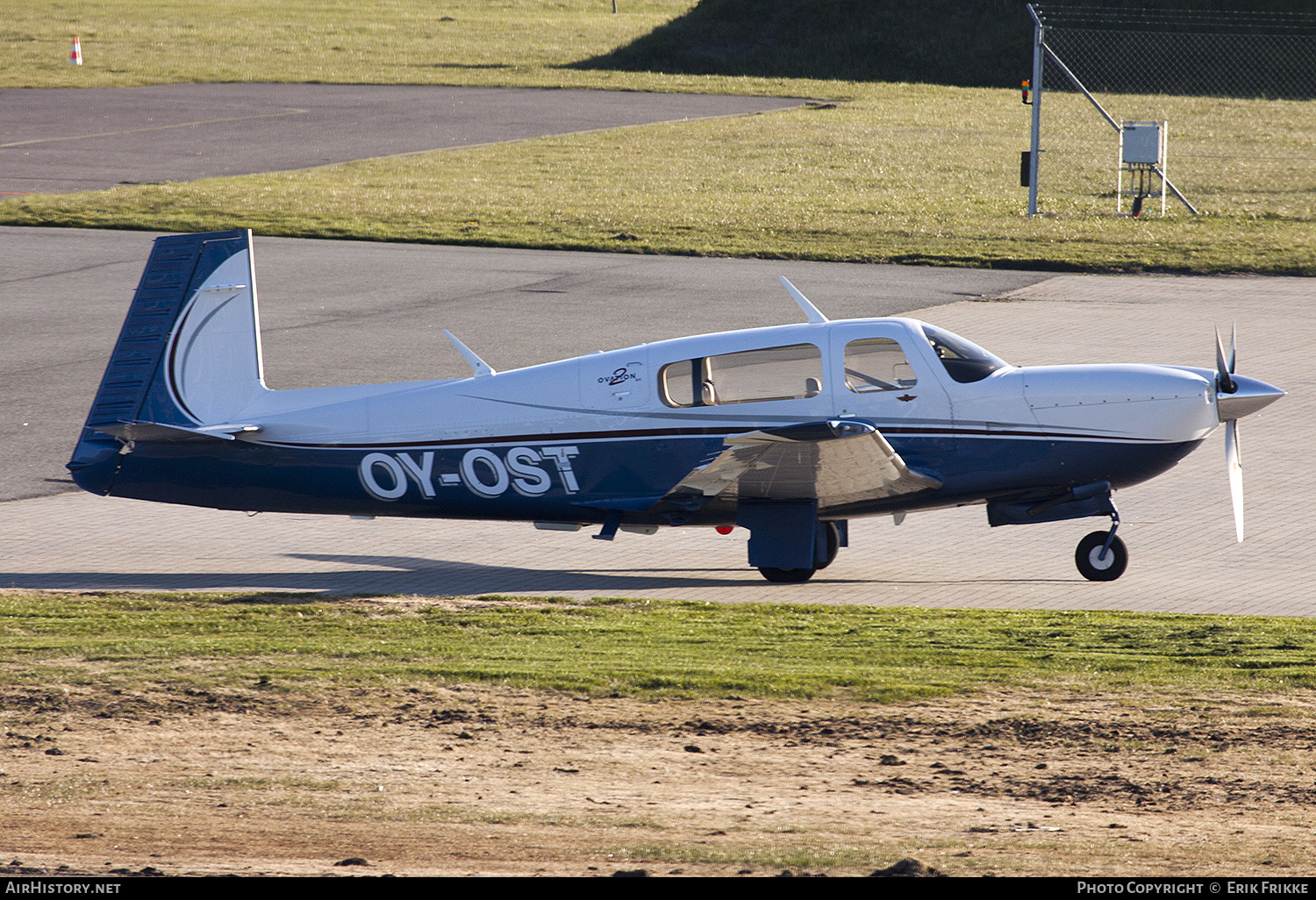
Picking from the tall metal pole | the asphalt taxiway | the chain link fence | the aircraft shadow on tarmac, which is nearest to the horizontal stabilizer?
the aircraft shadow on tarmac

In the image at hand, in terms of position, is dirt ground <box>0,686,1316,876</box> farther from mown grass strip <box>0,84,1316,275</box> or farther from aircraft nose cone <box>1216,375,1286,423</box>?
mown grass strip <box>0,84,1316,275</box>

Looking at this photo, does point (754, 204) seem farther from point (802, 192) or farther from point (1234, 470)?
point (1234, 470)

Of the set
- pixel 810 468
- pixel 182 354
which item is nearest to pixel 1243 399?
pixel 810 468

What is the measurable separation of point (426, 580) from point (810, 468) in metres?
3.27

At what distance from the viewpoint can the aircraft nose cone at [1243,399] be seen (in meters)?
11.8

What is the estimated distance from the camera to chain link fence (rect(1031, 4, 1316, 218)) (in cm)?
3503

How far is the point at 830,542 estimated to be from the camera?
42.0 feet

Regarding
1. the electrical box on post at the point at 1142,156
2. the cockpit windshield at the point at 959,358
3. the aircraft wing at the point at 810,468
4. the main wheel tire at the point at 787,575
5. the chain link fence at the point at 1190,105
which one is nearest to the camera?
the aircraft wing at the point at 810,468

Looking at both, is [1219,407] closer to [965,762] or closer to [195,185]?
[965,762]

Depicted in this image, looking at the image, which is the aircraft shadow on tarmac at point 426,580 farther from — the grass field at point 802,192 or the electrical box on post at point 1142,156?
the electrical box on post at point 1142,156

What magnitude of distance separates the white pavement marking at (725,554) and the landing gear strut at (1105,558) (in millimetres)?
143

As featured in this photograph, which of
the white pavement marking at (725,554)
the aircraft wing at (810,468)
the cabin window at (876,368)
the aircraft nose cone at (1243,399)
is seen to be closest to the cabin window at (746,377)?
the cabin window at (876,368)

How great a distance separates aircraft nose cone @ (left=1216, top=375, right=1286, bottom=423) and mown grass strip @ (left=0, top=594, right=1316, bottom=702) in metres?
2.00

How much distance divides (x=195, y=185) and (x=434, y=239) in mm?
8207
